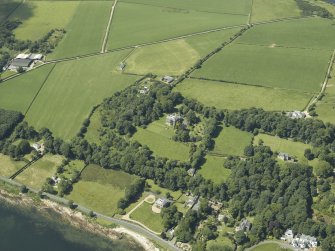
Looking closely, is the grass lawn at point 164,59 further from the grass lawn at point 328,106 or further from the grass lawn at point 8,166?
the grass lawn at point 8,166

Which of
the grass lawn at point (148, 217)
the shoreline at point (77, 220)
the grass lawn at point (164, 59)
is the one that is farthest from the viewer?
the grass lawn at point (164, 59)

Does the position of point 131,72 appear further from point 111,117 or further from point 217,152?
point 217,152

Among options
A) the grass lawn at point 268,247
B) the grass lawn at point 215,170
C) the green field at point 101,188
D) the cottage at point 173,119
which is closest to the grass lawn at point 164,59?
the cottage at point 173,119

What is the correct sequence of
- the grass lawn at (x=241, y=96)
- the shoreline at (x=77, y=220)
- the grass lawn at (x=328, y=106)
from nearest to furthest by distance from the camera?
the shoreline at (x=77, y=220), the grass lawn at (x=328, y=106), the grass lawn at (x=241, y=96)

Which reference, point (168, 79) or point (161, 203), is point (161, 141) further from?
point (168, 79)

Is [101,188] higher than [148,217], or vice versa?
[101,188]

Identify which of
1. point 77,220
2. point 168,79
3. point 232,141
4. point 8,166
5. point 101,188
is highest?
point 168,79

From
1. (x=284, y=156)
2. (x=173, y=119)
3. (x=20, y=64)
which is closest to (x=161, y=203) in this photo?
(x=173, y=119)
